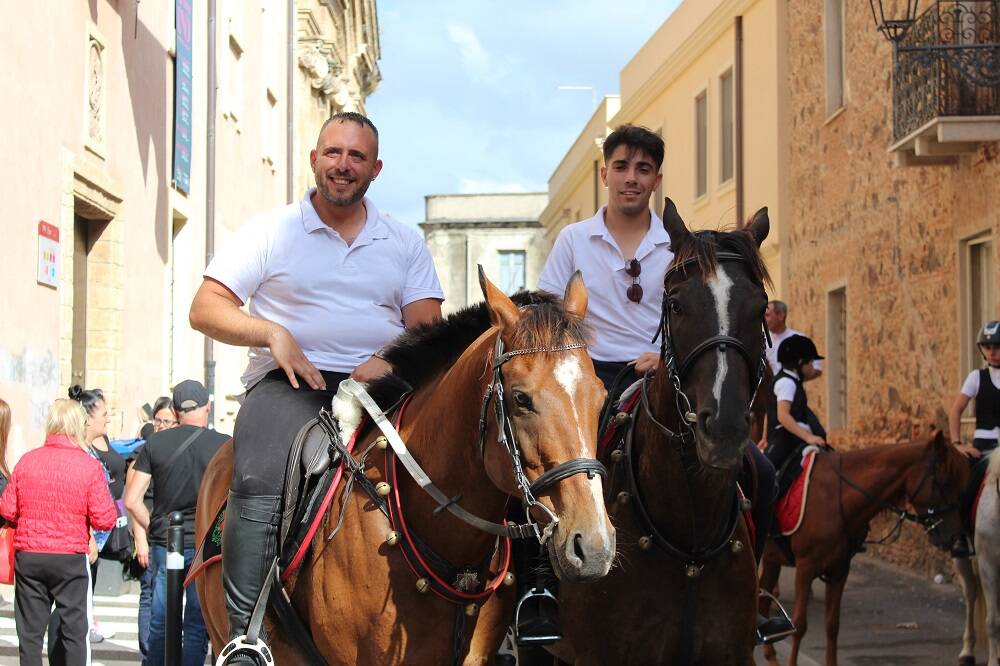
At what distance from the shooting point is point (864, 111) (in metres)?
18.7

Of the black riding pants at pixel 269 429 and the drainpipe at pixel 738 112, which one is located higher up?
the drainpipe at pixel 738 112

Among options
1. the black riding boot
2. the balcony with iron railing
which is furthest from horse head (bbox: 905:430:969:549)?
the black riding boot

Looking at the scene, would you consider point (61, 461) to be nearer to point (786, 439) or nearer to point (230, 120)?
point (786, 439)

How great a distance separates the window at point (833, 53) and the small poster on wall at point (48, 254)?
37.0 feet

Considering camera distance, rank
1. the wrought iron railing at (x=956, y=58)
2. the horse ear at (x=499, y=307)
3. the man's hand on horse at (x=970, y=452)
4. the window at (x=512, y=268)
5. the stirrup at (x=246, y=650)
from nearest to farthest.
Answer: the horse ear at (x=499, y=307)
the stirrup at (x=246, y=650)
the man's hand on horse at (x=970, y=452)
the wrought iron railing at (x=956, y=58)
the window at (x=512, y=268)

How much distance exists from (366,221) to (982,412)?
25.5 feet

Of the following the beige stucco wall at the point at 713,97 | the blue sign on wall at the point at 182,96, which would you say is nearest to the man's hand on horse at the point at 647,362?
the beige stucco wall at the point at 713,97

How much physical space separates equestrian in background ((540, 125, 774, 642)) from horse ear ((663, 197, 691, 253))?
0.76 meters

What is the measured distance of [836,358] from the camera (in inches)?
810

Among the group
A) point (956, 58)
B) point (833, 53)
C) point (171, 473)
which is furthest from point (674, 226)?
point (833, 53)

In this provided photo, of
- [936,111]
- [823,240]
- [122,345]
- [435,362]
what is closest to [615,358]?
[435,362]

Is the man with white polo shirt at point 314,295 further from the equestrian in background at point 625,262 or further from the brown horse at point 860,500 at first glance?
the brown horse at point 860,500

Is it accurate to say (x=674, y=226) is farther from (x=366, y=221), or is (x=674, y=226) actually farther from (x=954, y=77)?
(x=954, y=77)

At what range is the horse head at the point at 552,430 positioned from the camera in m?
3.93
